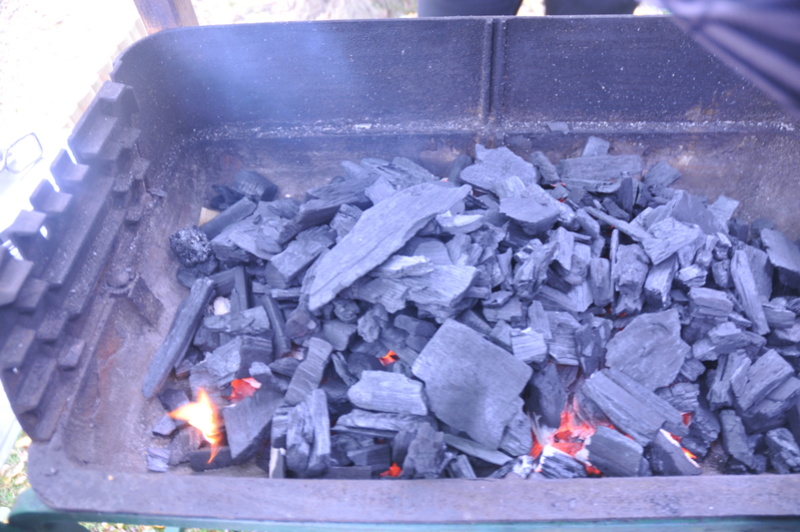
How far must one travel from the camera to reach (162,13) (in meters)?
2.83

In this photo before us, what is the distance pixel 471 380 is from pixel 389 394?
11.3 inches

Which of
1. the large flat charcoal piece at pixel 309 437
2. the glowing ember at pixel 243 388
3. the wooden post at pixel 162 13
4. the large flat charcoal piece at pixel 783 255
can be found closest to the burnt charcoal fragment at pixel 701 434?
the large flat charcoal piece at pixel 783 255

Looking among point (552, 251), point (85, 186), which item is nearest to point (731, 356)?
point (552, 251)

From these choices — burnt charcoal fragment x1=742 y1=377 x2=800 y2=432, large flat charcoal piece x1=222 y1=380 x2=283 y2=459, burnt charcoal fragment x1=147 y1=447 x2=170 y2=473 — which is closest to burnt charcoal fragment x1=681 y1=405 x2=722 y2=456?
burnt charcoal fragment x1=742 y1=377 x2=800 y2=432

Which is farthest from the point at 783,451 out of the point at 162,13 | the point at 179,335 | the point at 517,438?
the point at 162,13

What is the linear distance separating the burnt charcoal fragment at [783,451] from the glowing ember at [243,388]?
1892 mm

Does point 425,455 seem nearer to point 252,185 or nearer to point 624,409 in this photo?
point 624,409

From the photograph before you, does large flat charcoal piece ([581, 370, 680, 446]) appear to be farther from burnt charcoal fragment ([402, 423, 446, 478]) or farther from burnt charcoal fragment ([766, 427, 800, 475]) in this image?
burnt charcoal fragment ([402, 423, 446, 478])

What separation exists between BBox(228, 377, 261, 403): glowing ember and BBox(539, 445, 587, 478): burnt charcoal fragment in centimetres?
110

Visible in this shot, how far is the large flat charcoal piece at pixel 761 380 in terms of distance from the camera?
1.91m

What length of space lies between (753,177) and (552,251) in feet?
4.60

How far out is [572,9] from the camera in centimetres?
358

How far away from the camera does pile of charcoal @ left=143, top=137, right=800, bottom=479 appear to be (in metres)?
1.80

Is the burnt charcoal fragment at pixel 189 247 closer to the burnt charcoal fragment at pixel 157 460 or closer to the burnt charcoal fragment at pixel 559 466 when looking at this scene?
the burnt charcoal fragment at pixel 157 460
